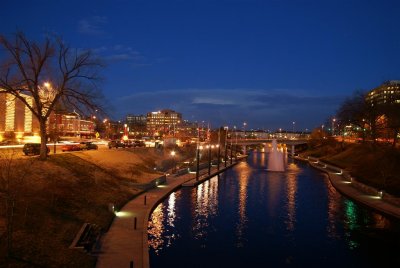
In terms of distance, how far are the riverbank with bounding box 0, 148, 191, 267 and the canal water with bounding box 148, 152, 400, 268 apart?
452cm

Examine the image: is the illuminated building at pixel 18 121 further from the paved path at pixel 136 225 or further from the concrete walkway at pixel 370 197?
the concrete walkway at pixel 370 197

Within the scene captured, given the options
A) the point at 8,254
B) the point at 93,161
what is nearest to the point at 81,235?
the point at 8,254

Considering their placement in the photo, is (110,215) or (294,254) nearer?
(294,254)

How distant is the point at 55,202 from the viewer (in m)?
27.1

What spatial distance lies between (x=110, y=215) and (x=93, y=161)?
21.2 metres

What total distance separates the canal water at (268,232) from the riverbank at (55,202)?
4524mm

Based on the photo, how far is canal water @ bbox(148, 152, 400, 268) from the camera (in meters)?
24.2

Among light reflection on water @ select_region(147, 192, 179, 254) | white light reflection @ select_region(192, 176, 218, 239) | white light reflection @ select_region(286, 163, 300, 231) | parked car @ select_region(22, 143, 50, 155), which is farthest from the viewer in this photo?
parked car @ select_region(22, 143, 50, 155)

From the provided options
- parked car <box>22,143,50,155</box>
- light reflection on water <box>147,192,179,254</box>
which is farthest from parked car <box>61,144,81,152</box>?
light reflection on water <box>147,192,179,254</box>

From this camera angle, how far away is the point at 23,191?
25891mm

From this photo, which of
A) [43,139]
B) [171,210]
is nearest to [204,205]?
[171,210]

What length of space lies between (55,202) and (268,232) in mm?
15386

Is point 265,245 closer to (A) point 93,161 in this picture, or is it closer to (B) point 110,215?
(B) point 110,215

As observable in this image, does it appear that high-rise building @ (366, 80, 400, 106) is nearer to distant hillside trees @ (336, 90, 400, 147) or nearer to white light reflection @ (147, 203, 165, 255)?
distant hillside trees @ (336, 90, 400, 147)
